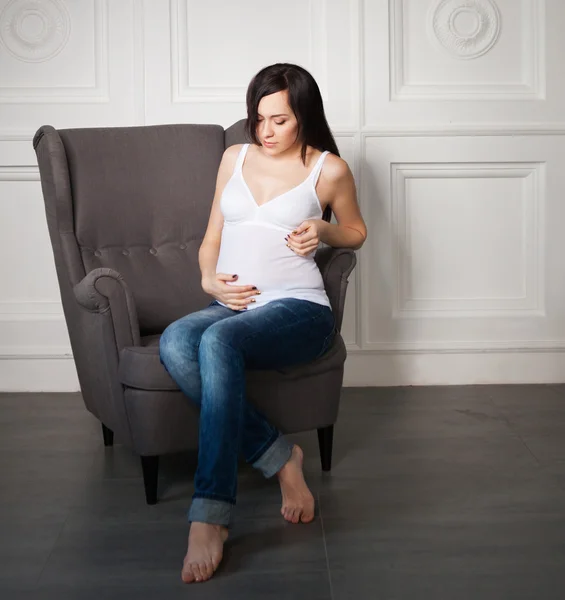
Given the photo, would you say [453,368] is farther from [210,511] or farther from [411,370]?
[210,511]

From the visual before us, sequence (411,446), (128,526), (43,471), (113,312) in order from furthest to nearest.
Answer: (411,446) → (43,471) → (113,312) → (128,526)

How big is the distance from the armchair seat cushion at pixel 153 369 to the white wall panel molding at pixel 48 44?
56.1 inches

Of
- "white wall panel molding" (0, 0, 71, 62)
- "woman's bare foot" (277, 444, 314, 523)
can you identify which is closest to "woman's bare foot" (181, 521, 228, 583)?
"woman's bare foot" (277, 444, 314, 523)

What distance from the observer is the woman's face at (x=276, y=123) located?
6.97 feet

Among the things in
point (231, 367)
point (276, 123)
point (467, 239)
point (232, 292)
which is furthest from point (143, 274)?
point (467, 239)

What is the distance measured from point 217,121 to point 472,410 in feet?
4.78

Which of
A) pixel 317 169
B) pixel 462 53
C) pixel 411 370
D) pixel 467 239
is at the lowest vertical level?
pixel 411 370

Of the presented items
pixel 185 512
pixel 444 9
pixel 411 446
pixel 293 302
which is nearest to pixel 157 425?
pixel 185 512

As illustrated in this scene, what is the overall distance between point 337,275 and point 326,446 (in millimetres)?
483

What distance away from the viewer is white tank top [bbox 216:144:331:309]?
2064 mm

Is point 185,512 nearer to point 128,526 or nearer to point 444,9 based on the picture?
point 128,526

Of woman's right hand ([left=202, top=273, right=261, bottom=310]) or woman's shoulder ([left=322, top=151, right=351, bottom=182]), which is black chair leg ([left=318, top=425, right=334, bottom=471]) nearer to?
woman's right hand ([left=202, top=273, right=261, bottom=310])

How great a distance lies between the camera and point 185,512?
2.00m

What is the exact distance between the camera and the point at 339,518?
1.95 m
